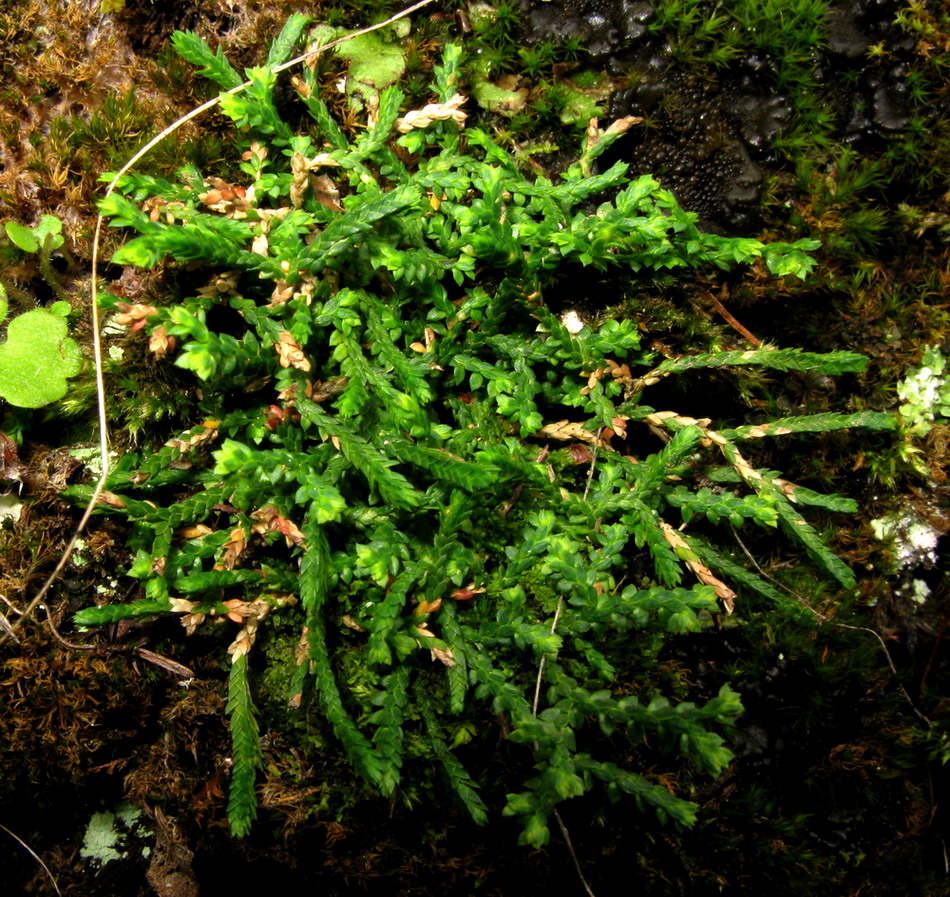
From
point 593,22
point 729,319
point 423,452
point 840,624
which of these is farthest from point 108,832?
point 593,22

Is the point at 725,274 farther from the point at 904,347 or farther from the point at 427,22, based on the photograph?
the point at 427,22

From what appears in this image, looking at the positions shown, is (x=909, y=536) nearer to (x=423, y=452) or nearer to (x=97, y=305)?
(x=423, y=452)

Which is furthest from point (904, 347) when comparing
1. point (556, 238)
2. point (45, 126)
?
point (45, 126)

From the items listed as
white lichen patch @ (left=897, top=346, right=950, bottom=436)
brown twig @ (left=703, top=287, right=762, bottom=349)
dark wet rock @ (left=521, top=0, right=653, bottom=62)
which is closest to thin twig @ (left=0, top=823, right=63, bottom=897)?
brown twig @ (left=703, top=287, right=762, bottom=349)

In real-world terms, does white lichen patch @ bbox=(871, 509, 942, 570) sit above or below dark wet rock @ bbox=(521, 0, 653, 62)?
below

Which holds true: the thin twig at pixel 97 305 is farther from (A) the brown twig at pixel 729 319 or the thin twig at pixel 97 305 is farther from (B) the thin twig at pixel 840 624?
(B) the thin twig at pixel 840 624

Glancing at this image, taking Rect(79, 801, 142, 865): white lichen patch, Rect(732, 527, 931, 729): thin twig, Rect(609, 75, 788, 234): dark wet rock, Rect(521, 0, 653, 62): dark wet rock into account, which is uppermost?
Rect(521, 0, 653, 62): dark wet rock

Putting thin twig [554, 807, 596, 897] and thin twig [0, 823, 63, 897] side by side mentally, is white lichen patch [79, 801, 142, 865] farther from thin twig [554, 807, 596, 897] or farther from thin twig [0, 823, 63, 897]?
thin twig [554, 807, 596, 897]

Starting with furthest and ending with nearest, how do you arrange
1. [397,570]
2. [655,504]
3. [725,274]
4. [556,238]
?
[725,274], [655,504], [556,238], [397,570]

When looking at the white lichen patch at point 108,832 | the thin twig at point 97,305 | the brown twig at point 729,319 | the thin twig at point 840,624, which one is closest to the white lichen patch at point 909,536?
the thin twig at point 840,624
